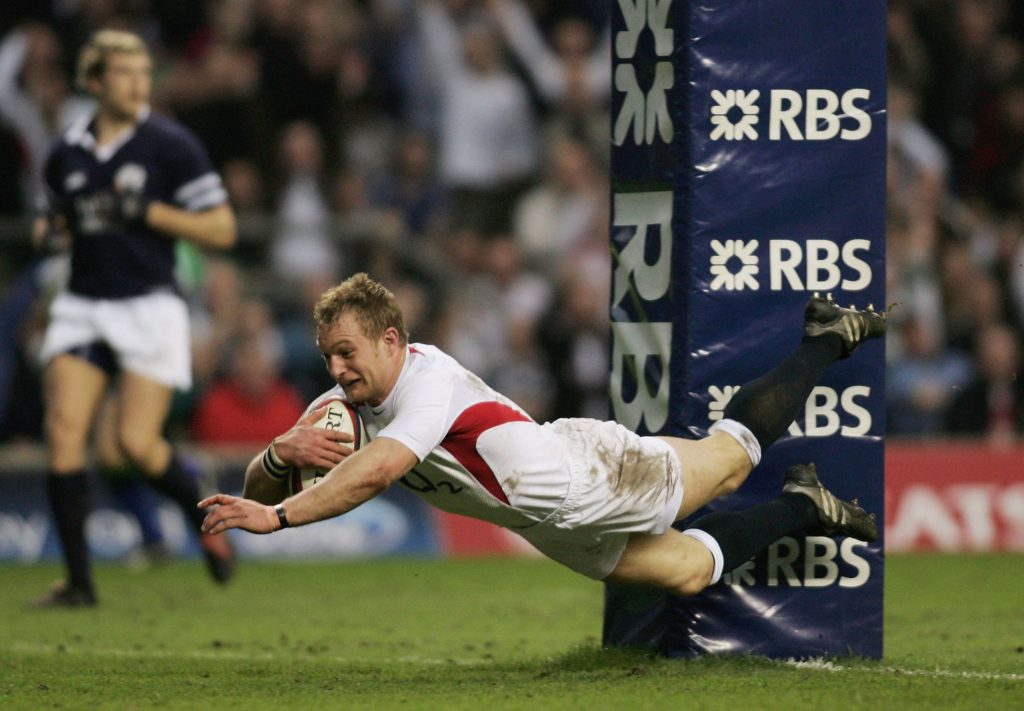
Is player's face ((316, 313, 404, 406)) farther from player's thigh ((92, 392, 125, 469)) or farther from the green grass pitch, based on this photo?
player's thigh ((92, 392, 125, 469))

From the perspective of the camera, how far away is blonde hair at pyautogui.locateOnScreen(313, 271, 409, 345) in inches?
227

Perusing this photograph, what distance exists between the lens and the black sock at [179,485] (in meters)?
9.27

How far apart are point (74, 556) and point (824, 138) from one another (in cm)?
457

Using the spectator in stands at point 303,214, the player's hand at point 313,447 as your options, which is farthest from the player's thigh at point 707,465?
the spectator in stands at point 303,214

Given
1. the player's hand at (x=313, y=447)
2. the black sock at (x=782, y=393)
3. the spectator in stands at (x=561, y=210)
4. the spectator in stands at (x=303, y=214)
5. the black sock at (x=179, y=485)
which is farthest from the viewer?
the spectator in stands at (x=561, y=210)

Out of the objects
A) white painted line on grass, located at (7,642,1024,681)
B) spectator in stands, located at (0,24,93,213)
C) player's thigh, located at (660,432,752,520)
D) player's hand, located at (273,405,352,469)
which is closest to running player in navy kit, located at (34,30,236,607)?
white painted line on grass, located at (7,642,1024,681)

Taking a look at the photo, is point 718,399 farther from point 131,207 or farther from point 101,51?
point 101,51

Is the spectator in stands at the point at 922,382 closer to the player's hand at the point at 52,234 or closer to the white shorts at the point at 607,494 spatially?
the player's hand at the point at 52,234

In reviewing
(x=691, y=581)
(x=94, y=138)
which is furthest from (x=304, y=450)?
(x=94, y=138)

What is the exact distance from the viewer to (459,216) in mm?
14922

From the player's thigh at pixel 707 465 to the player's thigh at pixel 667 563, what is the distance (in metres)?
0.12

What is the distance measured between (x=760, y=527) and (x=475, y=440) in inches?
45.0

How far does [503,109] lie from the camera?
14.7 metres

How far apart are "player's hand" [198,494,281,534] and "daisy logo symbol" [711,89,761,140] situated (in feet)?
7.15
